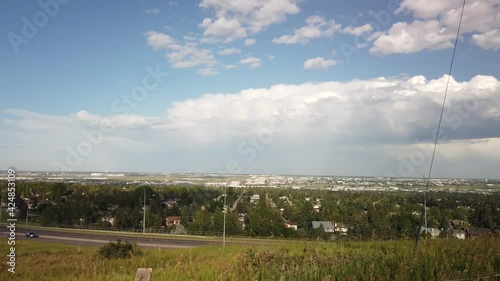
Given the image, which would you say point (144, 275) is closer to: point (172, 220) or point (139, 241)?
point (139, 241)

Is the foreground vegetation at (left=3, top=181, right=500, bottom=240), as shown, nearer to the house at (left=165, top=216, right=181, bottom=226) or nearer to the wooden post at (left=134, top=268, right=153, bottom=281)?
the house at (left=165, top=216, right=181, bottom=226)

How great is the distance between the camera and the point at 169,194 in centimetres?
7925

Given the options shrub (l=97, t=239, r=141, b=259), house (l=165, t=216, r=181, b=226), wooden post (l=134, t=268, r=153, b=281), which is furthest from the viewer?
house (l=165, t=216, r=181, b=226)

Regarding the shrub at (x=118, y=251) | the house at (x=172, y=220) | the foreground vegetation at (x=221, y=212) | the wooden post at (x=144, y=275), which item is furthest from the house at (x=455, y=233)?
the house at (x=172, y=220)

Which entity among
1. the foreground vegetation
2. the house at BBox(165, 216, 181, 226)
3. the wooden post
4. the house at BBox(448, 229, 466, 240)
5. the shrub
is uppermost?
the wooden post

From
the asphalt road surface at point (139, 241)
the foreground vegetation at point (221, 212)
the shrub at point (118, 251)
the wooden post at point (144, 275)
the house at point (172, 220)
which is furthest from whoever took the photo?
the house at point (172, 220)

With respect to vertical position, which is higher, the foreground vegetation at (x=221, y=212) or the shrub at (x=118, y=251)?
the shrub at (x=118, y=251)

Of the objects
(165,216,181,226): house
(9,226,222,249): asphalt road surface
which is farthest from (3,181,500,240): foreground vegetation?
(9,226,222,249): asphalt road surface

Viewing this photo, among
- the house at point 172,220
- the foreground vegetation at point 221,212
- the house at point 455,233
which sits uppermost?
the house at point 455,233

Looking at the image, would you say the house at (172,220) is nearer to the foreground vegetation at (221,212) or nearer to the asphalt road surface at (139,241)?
the foreground vegetation at (221,212)

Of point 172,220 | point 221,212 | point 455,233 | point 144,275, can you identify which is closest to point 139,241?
Answer: point 221,212

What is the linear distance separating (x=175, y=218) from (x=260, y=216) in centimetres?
1599

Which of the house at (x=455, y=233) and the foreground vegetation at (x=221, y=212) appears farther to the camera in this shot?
the foreground vegetation at (x=221, y=212)

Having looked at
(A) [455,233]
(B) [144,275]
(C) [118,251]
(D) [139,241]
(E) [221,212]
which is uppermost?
(B) [144,275]
